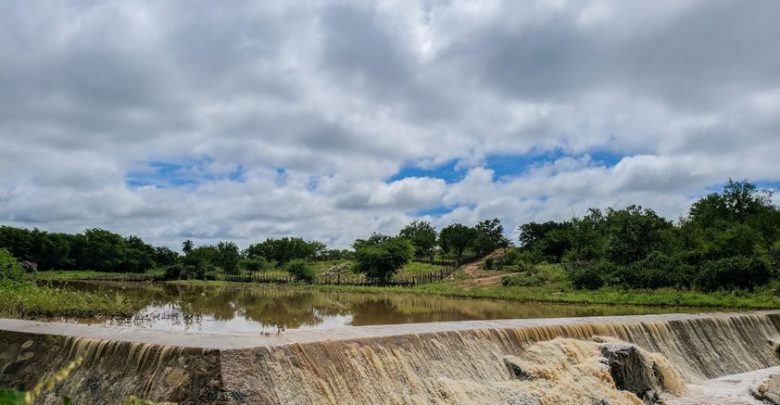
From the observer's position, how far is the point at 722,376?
16.2m

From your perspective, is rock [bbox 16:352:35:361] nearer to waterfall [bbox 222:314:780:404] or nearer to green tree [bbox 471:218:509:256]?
waterfall [bbox 222:314:780:404]

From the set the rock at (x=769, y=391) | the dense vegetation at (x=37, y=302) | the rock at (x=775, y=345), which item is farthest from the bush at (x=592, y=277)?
the dense vegetation at (x=37, y=302)

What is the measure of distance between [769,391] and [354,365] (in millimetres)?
10677

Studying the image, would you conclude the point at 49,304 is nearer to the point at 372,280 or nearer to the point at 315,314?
the point at 315,314

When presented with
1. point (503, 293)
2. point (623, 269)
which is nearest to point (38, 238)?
point (503, 293)

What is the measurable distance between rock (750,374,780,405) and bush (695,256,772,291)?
2101 cm

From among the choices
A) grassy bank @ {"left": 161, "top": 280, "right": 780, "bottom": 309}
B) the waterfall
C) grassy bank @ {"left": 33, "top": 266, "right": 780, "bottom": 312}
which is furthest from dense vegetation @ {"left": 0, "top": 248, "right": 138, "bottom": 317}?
grassy bank @ {"left": 161, "top": 280, "right": 780, "bottom": 309}

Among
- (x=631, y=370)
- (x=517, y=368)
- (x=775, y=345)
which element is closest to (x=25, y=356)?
(x=517, y=368)

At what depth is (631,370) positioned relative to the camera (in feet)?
41.2

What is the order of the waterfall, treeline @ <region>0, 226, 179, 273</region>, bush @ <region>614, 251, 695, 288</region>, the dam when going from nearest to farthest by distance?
the dam
the waterfall
bush @ <region>614, 251, 695, 288</region>
treeline @ <region>0, 226, 179, 273</region>

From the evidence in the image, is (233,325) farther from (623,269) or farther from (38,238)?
(38,238)

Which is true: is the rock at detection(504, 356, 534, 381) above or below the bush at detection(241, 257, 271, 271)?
below

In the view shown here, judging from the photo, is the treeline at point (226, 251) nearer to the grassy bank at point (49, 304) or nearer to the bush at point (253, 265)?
the bush at point (253, 265)

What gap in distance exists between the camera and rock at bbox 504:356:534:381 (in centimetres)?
1138
